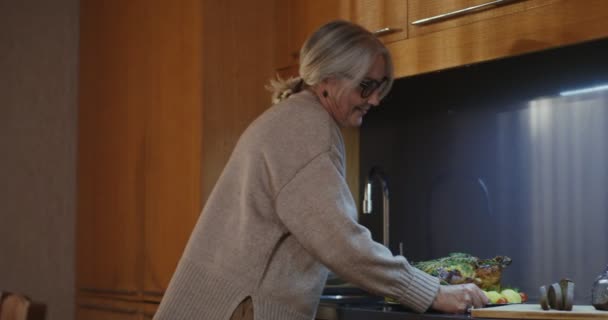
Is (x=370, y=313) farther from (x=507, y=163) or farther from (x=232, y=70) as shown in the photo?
(x=232, y=70)

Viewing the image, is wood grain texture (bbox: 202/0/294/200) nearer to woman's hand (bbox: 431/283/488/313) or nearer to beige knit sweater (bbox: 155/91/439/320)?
beige knit sweater (bbox: 155/91/439/320)

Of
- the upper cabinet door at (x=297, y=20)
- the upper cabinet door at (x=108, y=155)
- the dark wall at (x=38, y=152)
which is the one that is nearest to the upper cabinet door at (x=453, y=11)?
the upper cabinet door at (x=297, y=20)

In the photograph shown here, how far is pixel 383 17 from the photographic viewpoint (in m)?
2.28

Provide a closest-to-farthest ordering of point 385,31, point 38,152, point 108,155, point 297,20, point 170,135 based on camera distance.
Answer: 1. point 385,31
2. point 297,20
3. point 170,135
4. point 108,155
5. point 38,152

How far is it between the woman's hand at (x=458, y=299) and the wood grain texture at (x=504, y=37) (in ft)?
1.86

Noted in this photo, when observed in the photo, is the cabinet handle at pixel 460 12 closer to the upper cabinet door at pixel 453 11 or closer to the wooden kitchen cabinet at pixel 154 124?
the upper cabinet door at pixel 453 11

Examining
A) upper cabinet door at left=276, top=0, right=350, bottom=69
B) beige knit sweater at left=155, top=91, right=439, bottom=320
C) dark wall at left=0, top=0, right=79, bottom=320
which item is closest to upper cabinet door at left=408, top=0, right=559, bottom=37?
upper cabinet door at left=276, top=0, right=350, bottom=69

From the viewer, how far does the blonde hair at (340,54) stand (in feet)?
5.62

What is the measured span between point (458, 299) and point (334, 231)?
303 mm

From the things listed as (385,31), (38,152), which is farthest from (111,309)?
(385,31)

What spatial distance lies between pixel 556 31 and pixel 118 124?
1682 mm

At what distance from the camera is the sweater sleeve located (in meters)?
1.58

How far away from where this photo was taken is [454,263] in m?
2.00

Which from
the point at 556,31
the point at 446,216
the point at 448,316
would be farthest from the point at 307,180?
the point at 446,216
